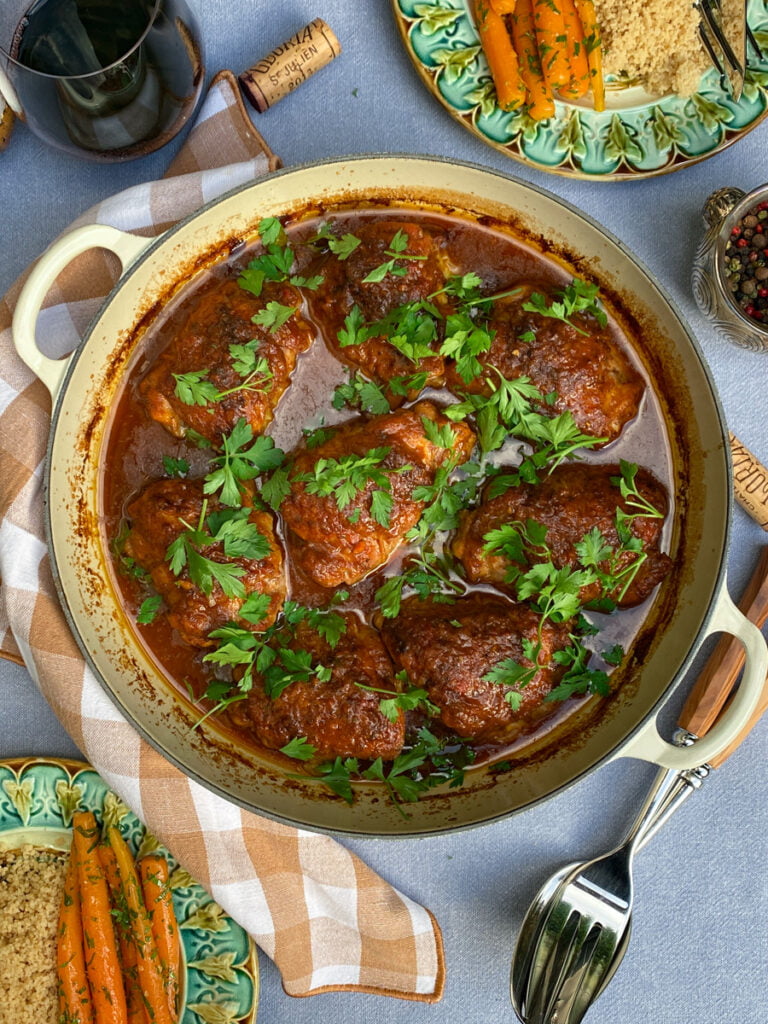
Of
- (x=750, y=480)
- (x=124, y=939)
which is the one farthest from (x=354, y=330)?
(x=124, y=939)

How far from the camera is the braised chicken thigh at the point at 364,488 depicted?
306 cm

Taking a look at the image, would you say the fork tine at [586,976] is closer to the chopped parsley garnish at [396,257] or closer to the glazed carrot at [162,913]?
the glazed carrot at [162,913]

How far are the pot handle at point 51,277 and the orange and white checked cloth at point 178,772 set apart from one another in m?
0.29

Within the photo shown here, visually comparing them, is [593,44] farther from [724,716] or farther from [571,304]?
[724,716]

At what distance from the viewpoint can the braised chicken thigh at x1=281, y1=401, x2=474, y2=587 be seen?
3.06 meters

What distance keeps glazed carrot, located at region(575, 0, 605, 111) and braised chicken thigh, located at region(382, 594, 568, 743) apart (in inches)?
79.9

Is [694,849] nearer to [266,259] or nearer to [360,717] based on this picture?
[360,717]

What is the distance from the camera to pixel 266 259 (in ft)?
10.8

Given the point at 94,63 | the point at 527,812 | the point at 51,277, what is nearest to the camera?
the point at 51,277

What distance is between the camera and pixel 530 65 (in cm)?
337

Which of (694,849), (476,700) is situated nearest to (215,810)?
(476,700)

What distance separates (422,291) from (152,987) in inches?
117

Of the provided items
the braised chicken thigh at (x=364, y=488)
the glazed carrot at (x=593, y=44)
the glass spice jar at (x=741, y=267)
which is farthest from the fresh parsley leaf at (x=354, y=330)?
the glass spice jar at (x=741, y=267)

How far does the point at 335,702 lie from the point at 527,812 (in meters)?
0.99
